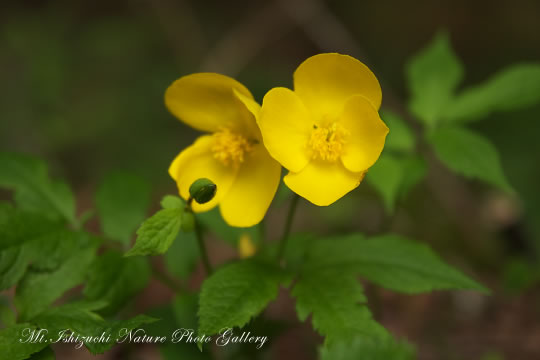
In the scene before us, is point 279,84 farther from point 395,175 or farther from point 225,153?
point 225,153

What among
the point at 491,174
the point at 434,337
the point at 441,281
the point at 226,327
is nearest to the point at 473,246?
the point at 434,337

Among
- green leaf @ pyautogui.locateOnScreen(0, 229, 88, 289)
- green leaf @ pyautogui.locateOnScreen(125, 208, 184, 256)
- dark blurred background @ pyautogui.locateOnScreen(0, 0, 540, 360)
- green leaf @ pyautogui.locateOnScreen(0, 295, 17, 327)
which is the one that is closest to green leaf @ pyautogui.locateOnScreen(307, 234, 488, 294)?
green leaf @ pyautogui.locateOnScreen(125, 208, 184, 256)

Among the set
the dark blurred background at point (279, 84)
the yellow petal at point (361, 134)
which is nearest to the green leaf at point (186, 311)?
the yellow petal at point (361, 134)

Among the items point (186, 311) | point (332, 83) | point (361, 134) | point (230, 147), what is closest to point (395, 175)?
point (361, 134)

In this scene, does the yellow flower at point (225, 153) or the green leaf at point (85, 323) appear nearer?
the green leaf at point (85, 323)

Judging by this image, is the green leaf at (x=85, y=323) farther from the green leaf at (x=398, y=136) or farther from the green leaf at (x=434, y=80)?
the green leaf at (x=434, y=80)

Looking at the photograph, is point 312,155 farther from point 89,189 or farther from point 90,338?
point 89,189
